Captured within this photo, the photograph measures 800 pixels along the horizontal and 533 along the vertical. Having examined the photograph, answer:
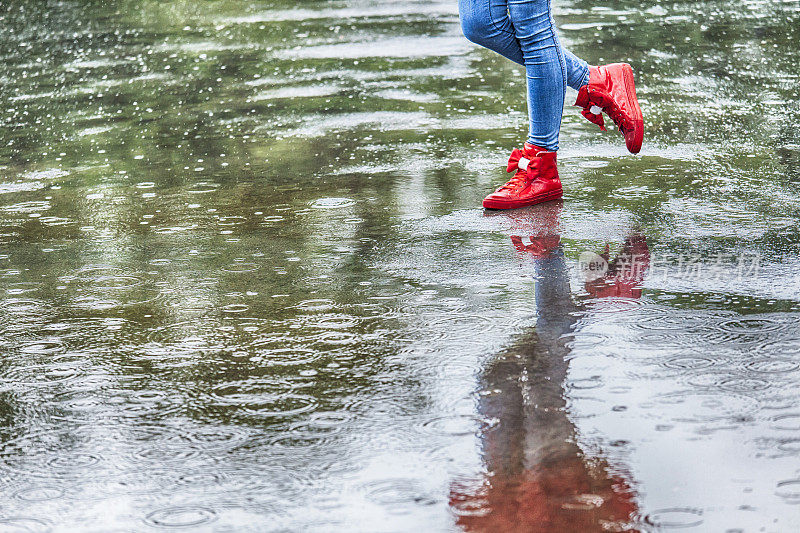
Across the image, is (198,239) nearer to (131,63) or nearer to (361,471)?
(361,471)

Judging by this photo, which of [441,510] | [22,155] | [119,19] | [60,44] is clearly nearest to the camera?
[441,510]

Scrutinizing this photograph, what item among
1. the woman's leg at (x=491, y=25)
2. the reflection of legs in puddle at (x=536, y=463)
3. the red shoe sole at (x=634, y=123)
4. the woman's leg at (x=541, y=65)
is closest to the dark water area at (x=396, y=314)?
the reflection of legs in puddle at (x=536, y=463)

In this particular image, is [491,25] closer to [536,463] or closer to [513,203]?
[513,203]

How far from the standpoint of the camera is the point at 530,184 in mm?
4402

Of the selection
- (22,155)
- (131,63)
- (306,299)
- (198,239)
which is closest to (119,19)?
(131,63)

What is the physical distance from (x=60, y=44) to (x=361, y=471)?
7942mm

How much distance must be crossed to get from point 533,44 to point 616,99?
511mm

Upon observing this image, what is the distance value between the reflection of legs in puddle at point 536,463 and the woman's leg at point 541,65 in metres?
1.58

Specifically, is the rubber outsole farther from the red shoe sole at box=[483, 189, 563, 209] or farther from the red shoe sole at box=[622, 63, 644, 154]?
the red shoe sole at box=[622, 63, 644, 154]

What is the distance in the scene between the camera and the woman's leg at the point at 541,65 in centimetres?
429

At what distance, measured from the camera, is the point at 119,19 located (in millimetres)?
10664

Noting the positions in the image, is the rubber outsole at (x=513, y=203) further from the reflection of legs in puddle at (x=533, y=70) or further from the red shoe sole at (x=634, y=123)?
the red shoe sole at (x=634, y=123)

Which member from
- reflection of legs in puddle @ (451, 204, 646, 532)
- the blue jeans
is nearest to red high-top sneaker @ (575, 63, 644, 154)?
the blue jeans

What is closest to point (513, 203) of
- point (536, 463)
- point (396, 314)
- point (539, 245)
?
point (539, 245)
